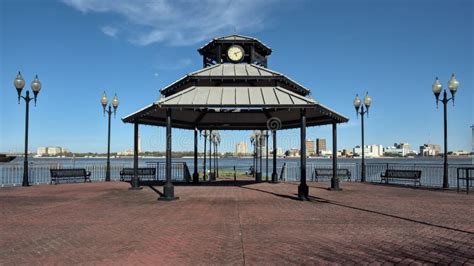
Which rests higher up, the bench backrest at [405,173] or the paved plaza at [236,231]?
the bench backrest at [405,173]

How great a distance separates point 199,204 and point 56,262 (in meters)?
7.16

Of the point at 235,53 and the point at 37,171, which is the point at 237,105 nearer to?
the point at 235,53

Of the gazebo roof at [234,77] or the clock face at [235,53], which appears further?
the clock face at [235,53]

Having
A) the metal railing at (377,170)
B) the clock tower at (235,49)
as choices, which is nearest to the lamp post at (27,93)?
the clock tower at (235,49)

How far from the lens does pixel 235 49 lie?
762 inches

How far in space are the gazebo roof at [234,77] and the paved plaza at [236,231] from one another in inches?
214

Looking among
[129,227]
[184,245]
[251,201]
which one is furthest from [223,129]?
[184,245]

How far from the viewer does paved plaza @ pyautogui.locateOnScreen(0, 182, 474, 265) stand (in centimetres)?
651

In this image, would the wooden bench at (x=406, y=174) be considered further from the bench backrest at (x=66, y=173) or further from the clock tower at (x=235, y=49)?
the bench backrest at (x=66, y=173)

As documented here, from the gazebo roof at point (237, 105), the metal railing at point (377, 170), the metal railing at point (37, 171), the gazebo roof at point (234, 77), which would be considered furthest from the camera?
the metal railing at point (377, 170)

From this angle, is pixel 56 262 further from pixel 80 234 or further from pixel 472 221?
pixel 472 221

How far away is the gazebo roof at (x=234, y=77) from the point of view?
1636 cm

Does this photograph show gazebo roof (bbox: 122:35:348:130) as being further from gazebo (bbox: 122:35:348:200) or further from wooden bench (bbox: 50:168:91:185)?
wooden bench (bbox: 50:168:91:185)

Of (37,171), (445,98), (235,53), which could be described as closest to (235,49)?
(235,53)
